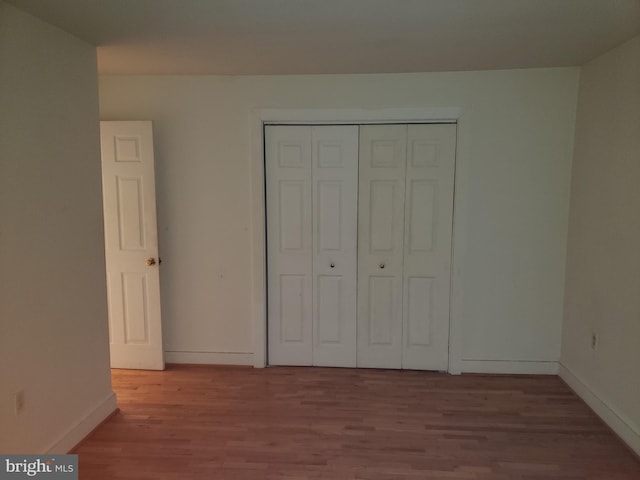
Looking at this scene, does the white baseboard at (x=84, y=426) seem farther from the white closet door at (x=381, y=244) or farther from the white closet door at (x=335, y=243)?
the white closet door at (x=381, y=244)

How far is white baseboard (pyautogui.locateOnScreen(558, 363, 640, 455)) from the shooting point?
2586 millimetres

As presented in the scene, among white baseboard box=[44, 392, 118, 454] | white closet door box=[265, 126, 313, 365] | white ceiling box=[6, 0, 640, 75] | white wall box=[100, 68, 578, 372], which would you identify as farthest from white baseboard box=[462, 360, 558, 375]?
white baseboard box=[44, 392, 118, 454]

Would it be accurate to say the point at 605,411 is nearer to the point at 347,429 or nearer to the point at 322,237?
the point at 347,429

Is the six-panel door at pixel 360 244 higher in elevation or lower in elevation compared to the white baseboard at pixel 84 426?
higher

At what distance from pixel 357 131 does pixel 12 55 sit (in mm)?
2272

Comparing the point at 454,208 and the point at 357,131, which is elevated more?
the point at 357,131

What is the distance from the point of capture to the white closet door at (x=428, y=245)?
350 cm

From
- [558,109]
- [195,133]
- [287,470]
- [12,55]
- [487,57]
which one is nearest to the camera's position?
[12,55]

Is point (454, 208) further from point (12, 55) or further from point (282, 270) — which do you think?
point (12, 55)

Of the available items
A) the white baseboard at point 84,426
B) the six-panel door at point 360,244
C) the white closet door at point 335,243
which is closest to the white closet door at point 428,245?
the six-panel door at point 360,244

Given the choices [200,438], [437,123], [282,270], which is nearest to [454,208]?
[437,123]

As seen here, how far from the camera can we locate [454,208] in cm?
350
